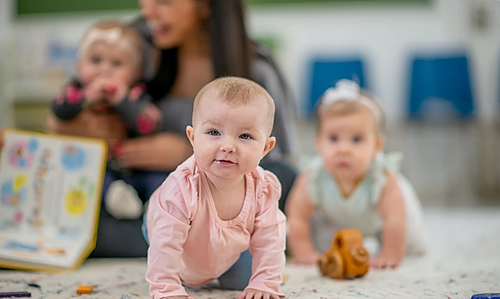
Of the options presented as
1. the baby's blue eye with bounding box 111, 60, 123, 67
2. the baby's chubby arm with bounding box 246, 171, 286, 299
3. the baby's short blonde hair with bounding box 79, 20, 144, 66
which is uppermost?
the baby's short blonde hair with bounding box 79, 20, 144, 66

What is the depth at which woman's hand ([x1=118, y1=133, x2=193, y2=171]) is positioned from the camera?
5.39 ft

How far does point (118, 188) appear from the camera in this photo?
5.11 ft

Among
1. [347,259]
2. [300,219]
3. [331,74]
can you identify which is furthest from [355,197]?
[331,74]

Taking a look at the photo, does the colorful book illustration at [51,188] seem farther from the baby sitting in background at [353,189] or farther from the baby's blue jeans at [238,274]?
the baby sitting in background at [353,189]

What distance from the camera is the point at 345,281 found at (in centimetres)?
127

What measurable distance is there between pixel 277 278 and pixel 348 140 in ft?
1.92

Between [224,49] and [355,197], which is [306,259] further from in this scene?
[224,49]

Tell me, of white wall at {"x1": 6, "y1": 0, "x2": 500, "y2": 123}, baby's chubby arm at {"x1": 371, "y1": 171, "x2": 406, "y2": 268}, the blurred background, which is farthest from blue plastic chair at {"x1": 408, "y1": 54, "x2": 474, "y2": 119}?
baby's chubby arm at {"x1": 371, "y1": 171, "x2": 406, "y2": 268}

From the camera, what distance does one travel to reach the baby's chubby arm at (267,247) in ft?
3.35

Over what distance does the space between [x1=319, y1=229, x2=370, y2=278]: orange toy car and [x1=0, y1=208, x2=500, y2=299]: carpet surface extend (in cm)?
2

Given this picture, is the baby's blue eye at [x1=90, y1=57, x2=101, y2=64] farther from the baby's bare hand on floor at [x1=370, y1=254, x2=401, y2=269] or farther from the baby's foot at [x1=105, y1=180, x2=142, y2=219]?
the baby's bare hand on floor at [x1=370, y1=254, x2=401, y2=269]

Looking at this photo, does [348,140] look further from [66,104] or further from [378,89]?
[378,89]

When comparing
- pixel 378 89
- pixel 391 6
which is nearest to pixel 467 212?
pixel 378 89

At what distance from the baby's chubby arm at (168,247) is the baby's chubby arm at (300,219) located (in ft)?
2.04
